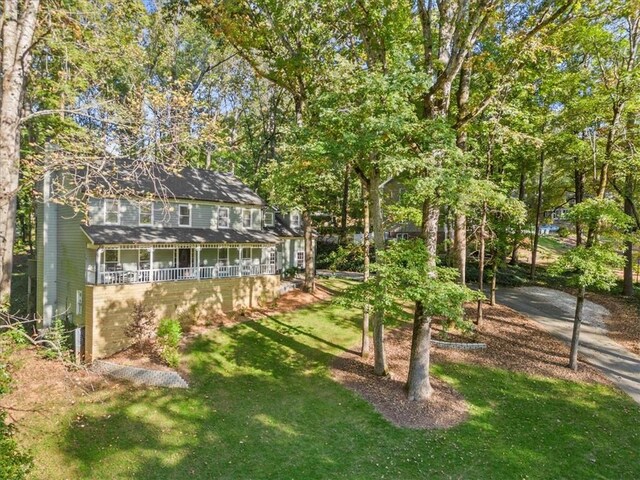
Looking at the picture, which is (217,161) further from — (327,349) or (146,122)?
(146,122)

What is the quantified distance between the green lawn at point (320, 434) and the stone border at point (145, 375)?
0.46 meters

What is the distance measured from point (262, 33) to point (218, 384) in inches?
544

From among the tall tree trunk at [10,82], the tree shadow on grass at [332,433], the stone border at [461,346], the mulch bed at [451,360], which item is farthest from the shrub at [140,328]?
the stone border at [461,346]

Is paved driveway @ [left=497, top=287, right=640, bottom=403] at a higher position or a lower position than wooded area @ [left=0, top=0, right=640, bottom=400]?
lower

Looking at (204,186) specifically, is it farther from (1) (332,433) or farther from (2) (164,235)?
(1) (332,433)

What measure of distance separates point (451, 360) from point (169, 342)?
35.7ft

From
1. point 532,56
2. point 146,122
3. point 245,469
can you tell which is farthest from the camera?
point 532,56

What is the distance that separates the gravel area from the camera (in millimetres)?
19969

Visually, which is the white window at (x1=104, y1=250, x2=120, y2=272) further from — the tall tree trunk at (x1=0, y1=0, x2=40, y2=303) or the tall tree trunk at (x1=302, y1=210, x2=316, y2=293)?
the tall tree trunk at (x1=0, y1=0, x2=40, y2=303)

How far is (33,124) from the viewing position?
25812 mm

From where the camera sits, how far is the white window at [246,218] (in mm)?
25141

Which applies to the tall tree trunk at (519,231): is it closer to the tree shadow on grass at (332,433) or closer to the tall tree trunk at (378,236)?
the tree shadow on grass at (332,433)

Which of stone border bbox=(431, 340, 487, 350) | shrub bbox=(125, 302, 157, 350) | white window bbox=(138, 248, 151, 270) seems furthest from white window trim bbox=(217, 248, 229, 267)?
stone border bbox=(431, 340, 487, 350)

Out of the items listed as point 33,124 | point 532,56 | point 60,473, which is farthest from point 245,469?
point 33,124
